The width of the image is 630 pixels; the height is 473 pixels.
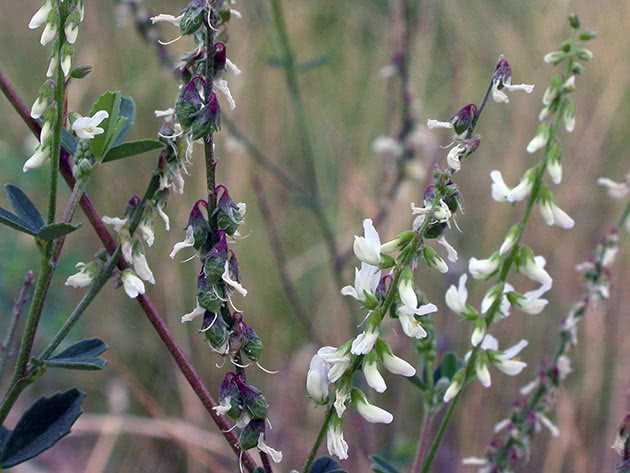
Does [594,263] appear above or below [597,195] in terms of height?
above

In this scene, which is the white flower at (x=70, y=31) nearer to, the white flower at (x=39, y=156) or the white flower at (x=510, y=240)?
the white flower at (x=39, y=156)

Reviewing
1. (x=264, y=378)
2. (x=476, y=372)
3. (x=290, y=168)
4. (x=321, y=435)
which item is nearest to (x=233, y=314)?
(x=321, y=435)

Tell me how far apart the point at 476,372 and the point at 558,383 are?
1.24 ft

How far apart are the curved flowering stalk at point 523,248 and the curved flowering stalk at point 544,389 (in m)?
0.32

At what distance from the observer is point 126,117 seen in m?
1.10

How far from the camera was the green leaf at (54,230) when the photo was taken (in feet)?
3.00

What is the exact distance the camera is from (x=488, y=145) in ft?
13.1

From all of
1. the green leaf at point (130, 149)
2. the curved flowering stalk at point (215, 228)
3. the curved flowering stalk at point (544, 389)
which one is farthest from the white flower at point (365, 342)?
the curved flowering stalk at point (544, 389)

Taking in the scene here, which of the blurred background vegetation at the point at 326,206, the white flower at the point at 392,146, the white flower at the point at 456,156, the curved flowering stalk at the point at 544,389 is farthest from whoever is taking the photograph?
the blurred background vegetation at the point at 326,206

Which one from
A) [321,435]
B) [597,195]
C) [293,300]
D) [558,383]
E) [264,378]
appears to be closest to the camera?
[321,435]

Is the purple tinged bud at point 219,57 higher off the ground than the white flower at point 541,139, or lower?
higher

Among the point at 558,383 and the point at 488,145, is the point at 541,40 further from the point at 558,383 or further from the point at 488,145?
the point at 558,383

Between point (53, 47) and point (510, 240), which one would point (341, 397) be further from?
point (53, 47)

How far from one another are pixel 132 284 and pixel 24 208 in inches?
7.6
